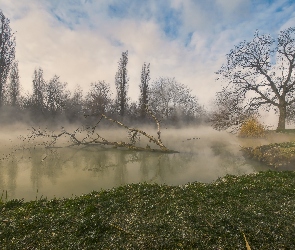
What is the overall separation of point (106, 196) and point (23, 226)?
1.49 m

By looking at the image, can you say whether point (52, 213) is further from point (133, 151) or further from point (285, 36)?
point (285, 36)

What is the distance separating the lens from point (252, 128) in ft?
55.8

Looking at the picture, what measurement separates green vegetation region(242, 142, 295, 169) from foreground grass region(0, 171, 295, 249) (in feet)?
16.4

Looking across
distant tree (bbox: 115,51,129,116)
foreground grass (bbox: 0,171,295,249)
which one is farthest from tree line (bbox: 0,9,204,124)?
foreground grass (bbox: 0,171,295,249)

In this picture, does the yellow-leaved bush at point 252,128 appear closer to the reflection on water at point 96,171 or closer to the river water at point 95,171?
the river water at point 95,171

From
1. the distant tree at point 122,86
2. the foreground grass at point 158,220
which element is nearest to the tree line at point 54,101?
the distant tree at point 122,86

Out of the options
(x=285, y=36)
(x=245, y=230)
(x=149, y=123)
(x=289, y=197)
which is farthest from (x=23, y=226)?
(x=149, y=123)

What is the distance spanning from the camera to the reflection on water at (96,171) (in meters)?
6.32

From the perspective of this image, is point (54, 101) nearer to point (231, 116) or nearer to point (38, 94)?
point (38, 94)

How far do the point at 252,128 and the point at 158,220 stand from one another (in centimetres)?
1554

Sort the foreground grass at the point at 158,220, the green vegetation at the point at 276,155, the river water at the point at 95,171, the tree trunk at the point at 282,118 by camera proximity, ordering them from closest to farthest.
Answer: the foreground grass at the point at 158,220 < the river water at the point at 95,171 < the green vegetation at the point at 276,155 < the tree trunk at the point at 282,118

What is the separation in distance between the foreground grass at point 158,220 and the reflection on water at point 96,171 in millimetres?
1794

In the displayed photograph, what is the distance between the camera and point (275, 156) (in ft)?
32.6

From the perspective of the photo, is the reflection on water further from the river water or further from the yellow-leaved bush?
the yellow-leaved bush
